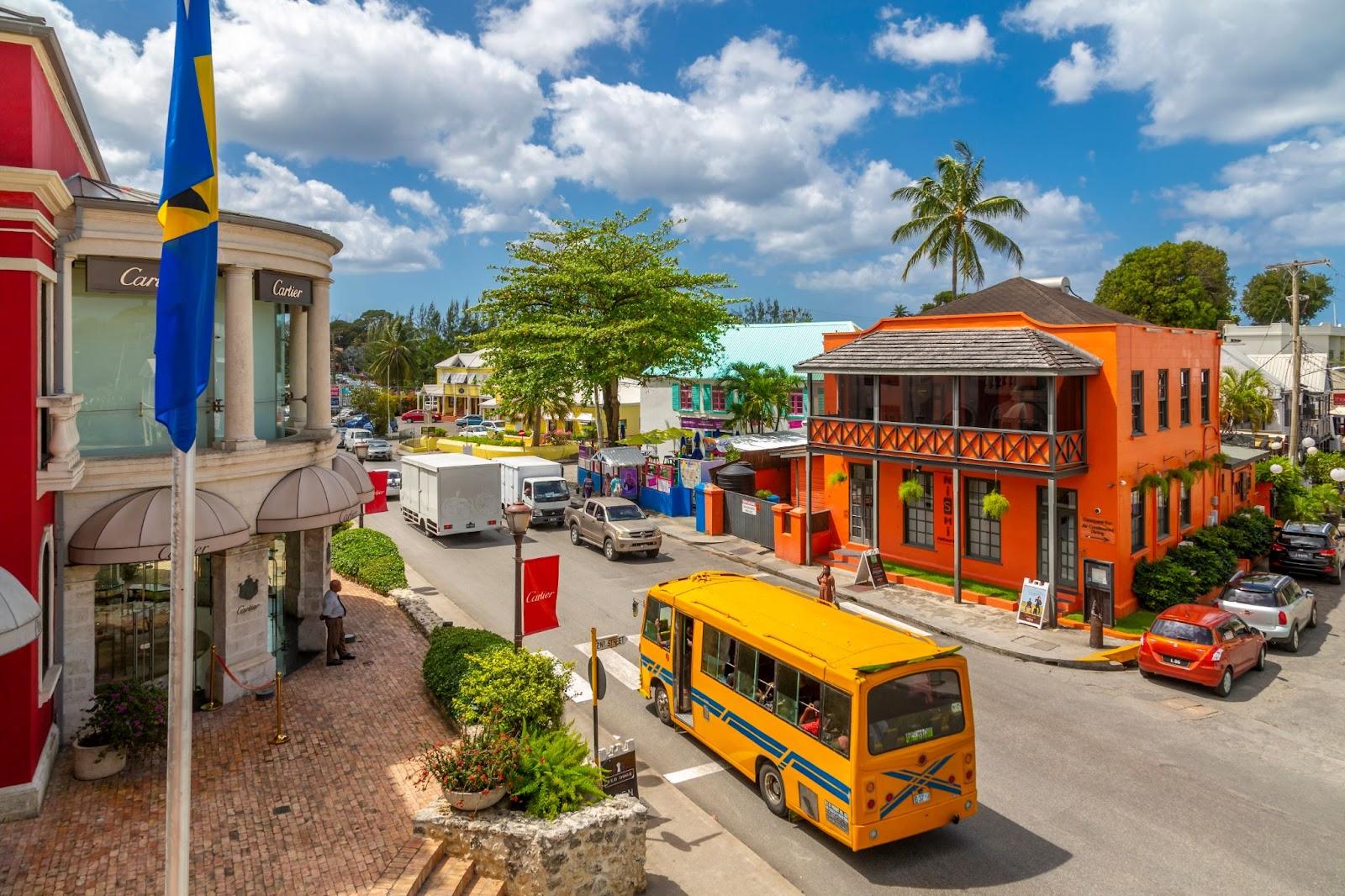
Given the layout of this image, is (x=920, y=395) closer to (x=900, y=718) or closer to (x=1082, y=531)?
(x=1082, y=531)

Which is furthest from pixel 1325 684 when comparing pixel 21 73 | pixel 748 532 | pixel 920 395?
pixel 21 73

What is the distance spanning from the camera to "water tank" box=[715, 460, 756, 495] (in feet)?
105

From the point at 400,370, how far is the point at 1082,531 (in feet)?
282

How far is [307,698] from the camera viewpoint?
14.3m

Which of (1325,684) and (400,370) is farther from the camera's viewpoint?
(400,370)

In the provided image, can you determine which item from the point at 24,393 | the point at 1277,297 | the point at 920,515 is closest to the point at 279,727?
the point at 24,393

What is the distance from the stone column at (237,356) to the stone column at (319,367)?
2.73m

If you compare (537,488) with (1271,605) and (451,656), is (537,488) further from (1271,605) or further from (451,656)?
(1271,605)

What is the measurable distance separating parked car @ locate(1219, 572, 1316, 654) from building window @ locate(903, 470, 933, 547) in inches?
291

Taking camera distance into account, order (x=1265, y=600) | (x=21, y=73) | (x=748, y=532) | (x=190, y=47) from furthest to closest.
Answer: (x=748, y=532) → (x=1265, y=600) → (x=21, y=73) → (x=190, y=47)

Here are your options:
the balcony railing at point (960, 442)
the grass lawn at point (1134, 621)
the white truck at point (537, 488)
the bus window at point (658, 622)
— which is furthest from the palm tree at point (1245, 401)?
the bus window at point (658, 622)

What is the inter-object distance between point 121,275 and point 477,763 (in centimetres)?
875

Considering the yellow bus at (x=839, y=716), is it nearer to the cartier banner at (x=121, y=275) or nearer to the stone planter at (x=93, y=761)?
the stone planter at (x=93, y=761)

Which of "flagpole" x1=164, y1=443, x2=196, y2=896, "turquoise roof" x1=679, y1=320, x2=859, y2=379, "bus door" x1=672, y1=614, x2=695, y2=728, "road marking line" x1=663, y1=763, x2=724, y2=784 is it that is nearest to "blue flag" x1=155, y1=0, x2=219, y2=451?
"flagpole" x1=164, y1=443, x2=196, y2=896
